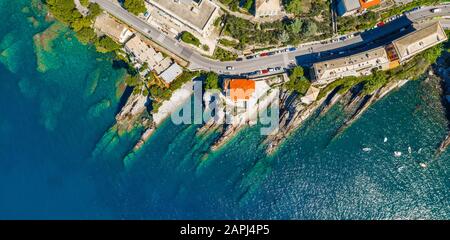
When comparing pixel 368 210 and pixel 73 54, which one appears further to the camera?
pixel 73 54

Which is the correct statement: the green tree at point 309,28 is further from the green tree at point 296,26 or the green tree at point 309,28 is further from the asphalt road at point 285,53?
the asphalt road at point 285,53

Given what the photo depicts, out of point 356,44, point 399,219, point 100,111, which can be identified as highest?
point 356,44

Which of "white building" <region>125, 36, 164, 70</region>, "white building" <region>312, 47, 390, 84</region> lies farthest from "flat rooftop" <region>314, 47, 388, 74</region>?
"white building" <region>125, 36, 164, 70</region>

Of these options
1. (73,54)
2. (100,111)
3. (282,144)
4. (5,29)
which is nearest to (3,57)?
(5,29)

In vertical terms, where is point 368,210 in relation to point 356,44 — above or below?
below

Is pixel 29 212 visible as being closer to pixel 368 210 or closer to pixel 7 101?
pixel 7 101

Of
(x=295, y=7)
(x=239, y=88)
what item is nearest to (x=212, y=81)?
(x=239, y=88)

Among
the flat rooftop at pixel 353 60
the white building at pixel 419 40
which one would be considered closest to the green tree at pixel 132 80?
the flat rooftop at pixel 353 60
